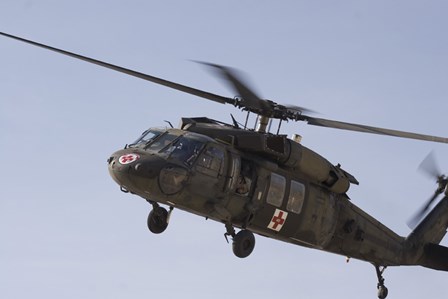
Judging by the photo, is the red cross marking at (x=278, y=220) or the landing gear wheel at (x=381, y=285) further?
the landing gear wheel at (x=381, y=285)

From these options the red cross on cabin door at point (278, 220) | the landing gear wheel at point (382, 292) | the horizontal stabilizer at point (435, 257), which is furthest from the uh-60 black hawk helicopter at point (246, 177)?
the horizontal stabilizer at point (435, 257)

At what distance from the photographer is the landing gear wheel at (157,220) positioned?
84.9ft

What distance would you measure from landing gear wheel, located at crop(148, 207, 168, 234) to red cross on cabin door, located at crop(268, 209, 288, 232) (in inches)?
113

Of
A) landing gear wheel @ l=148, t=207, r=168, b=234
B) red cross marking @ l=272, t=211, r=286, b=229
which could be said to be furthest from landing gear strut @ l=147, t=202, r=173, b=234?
red cross marking @ l=272, t=211, r=286, b=229

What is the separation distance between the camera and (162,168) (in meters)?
23.9

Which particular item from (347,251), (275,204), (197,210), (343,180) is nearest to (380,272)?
(347,251)

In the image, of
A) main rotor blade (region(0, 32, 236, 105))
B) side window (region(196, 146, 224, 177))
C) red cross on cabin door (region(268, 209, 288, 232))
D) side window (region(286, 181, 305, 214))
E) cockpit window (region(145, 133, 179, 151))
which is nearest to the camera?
main rotor blade (region(0, 32, 236, 105))

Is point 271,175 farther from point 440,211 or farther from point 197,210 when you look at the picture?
point 440,211

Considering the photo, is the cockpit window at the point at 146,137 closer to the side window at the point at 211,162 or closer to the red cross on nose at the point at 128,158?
the red cross on nose at the point at 128,158

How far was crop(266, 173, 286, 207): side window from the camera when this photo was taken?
84.9ft

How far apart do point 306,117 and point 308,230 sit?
3299 millimetres

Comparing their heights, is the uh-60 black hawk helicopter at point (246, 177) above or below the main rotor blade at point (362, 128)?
below

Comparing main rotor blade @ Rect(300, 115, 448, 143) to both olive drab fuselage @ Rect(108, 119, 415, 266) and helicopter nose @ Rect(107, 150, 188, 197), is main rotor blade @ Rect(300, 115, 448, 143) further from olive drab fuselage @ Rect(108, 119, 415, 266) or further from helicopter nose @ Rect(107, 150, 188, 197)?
helicopter nose @ Rect(107, 150, 188, 197)

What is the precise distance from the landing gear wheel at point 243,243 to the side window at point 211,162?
1.84 meters
